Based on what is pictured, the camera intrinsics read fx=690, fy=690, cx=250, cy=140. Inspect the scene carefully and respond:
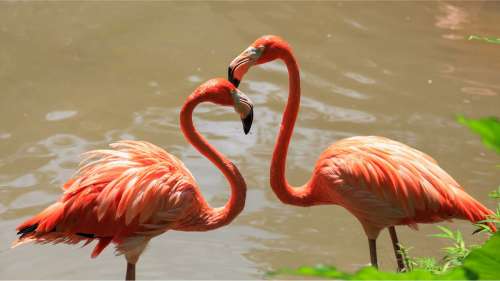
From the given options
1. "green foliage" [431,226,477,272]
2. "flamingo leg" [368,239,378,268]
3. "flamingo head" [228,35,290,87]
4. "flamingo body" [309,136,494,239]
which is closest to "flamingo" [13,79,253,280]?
"flamingo head" [228,35,290,87]

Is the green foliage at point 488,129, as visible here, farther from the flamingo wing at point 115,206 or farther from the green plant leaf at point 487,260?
the flamingo wing at point 115,206

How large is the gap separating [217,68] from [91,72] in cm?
110

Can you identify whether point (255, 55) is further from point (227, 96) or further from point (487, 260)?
point (487, 260)

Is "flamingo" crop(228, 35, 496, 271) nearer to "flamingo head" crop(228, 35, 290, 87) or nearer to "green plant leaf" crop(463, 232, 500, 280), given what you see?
"flamingo head" crop(228, 35, 290, 87)

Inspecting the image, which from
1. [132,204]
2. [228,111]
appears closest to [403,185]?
[132,204]

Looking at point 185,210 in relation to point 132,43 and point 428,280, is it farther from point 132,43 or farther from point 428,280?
Answer: point 132,43

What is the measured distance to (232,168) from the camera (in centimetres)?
337

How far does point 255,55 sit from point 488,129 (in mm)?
2825

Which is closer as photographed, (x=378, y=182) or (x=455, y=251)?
(x=455, y=251)

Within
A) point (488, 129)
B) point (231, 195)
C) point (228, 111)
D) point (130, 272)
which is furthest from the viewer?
point (228, 111)

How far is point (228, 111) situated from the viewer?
5.50 meters

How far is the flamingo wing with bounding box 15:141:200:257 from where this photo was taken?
118 inches

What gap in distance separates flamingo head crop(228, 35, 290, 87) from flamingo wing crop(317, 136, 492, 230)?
607 millimetres

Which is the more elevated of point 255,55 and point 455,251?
point 255,55
